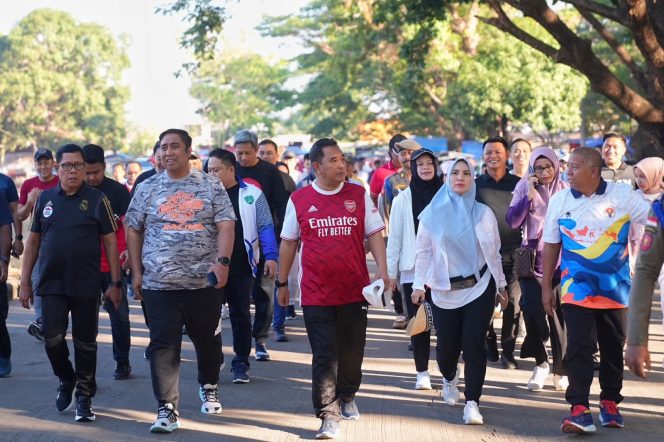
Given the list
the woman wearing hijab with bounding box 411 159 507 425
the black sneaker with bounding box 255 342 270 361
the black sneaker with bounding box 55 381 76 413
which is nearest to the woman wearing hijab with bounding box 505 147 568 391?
the woman wearing hijab with bounding box 411 159 507 425

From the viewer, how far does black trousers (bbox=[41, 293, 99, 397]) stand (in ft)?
25.5

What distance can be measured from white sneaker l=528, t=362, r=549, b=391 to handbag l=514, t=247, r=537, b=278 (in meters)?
0.74

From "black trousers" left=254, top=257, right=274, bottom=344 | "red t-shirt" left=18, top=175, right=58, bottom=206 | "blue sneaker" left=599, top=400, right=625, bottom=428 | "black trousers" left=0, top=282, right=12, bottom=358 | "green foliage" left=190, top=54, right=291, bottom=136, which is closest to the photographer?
"blue sneaker" left=599, top=400, right=625, bottom=428

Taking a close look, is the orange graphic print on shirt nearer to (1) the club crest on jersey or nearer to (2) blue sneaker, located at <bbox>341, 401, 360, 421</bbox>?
(1) the club crest on jersey

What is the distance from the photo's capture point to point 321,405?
23.4ft

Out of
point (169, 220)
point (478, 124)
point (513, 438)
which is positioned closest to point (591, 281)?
point (513, 438)

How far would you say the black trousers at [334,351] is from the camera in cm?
716

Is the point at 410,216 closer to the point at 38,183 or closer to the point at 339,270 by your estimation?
the point at 339,270

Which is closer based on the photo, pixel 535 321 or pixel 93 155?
pixel 535 321

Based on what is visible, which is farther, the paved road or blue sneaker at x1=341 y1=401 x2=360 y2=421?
blue sneaker at x1=341 y1=401 x2=360 y2=421

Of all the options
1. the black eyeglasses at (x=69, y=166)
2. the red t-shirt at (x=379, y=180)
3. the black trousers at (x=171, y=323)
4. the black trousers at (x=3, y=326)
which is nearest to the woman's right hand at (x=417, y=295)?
the black trousers at (x=171, y=323)

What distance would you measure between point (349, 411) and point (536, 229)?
7.49 feet

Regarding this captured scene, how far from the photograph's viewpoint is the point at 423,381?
8.83 meters

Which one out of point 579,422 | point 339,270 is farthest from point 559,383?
point 339,270
